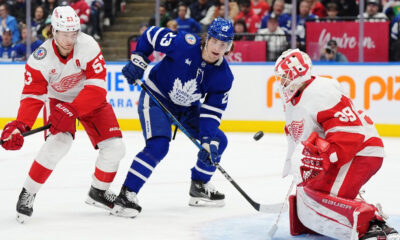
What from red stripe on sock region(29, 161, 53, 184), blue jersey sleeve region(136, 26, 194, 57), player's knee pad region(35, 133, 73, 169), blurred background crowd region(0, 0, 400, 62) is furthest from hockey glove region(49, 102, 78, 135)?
blurred background crowd region(0, 0, 400, 62)

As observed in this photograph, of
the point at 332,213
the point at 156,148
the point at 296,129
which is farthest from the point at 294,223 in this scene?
the point at 156,148

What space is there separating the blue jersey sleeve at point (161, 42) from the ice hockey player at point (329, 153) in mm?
871

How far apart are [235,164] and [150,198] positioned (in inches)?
57.5

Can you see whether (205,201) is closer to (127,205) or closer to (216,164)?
(216,164)

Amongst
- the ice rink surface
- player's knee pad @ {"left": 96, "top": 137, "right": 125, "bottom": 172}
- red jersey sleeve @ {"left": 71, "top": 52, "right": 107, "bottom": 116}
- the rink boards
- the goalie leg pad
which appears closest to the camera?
the goalie leg pad

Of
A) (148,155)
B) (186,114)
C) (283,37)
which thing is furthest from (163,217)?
(283,37)

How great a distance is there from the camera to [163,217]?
13.6ft

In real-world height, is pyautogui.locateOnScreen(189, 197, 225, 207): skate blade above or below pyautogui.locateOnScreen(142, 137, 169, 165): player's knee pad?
below

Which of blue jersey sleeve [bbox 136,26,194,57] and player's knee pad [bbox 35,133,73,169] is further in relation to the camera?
blue jersey sleeve [bbox 136,26,194,57]

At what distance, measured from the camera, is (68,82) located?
13.2 ft

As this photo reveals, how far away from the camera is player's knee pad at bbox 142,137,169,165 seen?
13.4ft

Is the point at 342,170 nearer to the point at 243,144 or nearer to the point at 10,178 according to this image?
the point at 10,178

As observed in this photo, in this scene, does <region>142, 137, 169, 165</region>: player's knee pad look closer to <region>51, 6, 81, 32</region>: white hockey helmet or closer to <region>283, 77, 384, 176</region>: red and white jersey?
<region>51, 6, 81, 32</region>: white hockey helmet

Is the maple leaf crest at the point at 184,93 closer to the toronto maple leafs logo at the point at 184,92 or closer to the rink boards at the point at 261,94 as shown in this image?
the toronto maple leafs logo at the point at 184,92
